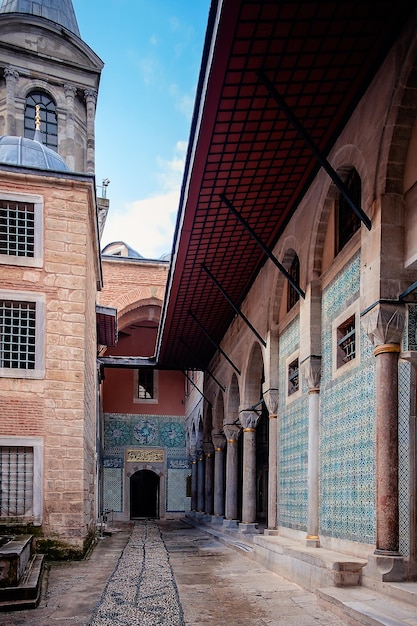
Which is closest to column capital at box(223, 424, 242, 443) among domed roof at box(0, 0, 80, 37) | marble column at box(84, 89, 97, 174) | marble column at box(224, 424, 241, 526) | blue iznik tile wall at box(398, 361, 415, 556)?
marble column at box(224, 424, 241, 526)

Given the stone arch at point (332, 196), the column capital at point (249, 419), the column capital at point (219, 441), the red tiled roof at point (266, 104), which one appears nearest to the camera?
the red tiled roof at point (266, 104)

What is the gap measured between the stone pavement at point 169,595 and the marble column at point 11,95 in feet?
47.9

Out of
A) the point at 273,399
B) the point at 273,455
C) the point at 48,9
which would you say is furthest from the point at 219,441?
the point at 48,9

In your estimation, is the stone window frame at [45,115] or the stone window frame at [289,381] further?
the stone window frame at [45,115]

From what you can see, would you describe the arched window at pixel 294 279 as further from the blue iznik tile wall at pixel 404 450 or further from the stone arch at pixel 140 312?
the stone arch at pixel 140 312

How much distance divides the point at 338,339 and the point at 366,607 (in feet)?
10.2

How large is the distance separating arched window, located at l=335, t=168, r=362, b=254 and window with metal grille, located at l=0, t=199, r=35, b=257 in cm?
525

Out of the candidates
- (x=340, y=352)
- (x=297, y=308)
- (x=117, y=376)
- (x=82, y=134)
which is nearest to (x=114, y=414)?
(x=117, y=376)

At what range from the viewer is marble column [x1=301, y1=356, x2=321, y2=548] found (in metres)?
7.94

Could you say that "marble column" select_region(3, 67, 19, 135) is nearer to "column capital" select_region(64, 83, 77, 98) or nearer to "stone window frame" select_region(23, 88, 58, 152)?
"stone window frame" select_region(23, 88, 58, 152)

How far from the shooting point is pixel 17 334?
34.7 feet

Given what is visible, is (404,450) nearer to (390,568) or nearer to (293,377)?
(390,568)

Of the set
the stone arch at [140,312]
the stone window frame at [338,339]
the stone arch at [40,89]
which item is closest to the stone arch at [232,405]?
the stone window frame at [338,339]

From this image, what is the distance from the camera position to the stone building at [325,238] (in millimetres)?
5559
